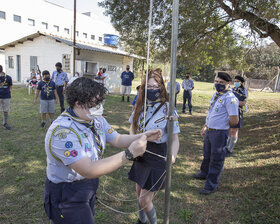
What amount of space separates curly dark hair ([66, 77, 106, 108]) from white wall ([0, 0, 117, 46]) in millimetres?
27036

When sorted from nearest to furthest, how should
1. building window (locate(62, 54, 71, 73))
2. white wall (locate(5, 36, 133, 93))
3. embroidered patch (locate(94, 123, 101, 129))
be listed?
embroidered patch (locate(94, 123, 101, 129)) → building window (locate(62, 54, 71, 73)) → white wall (locate(5, 36, 133, 93))

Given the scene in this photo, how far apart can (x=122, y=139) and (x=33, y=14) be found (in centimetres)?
3045

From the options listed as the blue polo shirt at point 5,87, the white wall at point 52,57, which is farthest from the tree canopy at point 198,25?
the white wall at point 52,57

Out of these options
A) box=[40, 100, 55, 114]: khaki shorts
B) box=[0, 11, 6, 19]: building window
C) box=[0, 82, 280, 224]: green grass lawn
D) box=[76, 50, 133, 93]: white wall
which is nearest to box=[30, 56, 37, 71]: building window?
box=[76, 50, 133, 93]: white wall

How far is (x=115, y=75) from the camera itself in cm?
1877

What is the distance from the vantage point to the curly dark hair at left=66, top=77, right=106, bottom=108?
158 centimetres

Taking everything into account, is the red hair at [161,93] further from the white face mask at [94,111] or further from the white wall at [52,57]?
the white wall at [52,57]

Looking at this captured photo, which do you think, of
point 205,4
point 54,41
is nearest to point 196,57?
point 205,4

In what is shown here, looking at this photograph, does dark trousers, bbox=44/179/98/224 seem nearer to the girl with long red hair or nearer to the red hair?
the girl with long red hair

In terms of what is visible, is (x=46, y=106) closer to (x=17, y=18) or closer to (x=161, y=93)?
(x=161, y=93)

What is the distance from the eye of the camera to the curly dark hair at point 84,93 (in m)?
1.58

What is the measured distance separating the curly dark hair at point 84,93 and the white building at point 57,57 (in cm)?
1419

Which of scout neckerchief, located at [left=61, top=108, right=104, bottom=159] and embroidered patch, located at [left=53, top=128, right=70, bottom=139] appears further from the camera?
scout neckerchief, located at [left=61, top=108, right=104, bottom=159]

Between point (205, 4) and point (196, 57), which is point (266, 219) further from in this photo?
point (196, 57)
